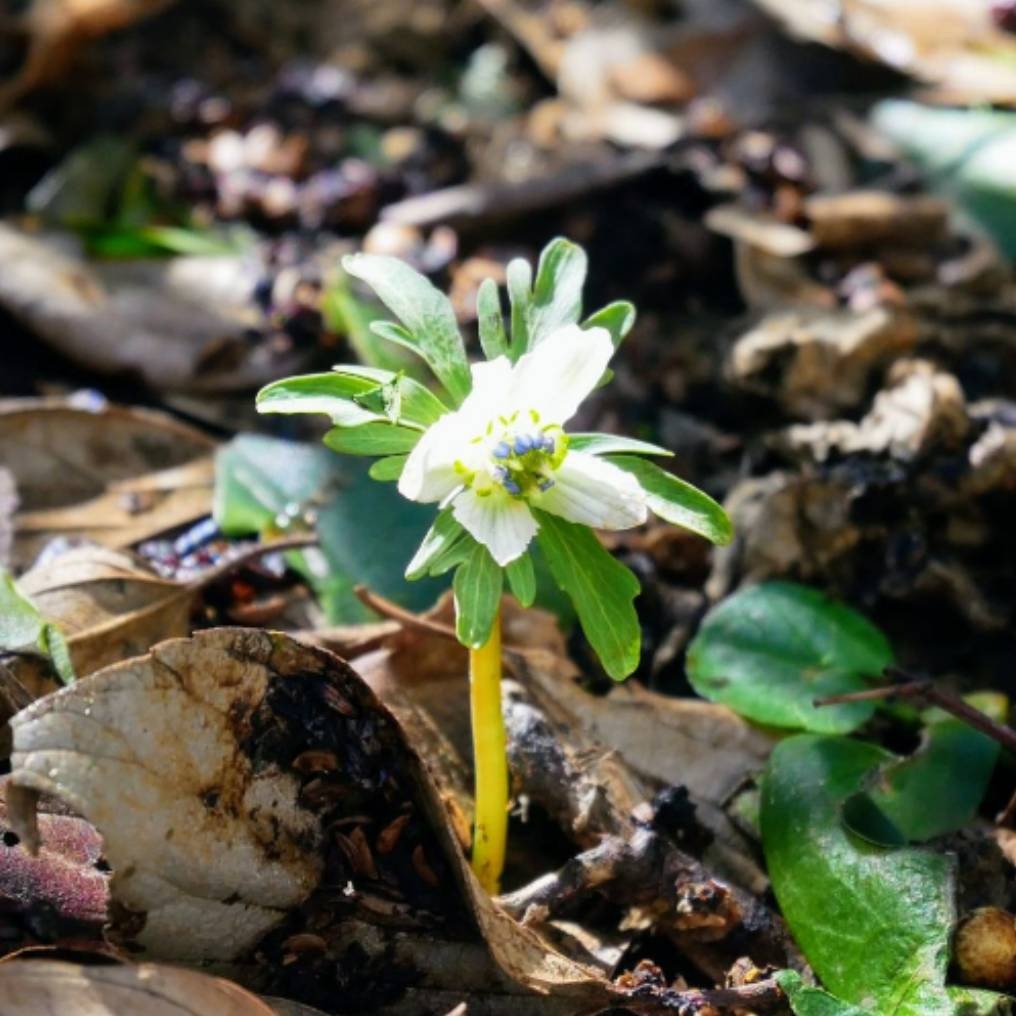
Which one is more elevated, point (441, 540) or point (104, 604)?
point (441, 540)

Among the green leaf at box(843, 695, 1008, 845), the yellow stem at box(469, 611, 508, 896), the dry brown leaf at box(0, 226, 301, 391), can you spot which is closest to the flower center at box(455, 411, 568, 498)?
the yellow stem at box(469, 611, 508, 896)

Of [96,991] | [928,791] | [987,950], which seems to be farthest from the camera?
[928,791]

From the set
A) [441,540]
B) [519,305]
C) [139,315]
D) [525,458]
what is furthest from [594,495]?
[139,315]

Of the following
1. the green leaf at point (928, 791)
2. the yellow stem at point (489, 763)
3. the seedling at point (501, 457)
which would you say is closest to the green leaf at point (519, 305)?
the seedling at point (501, 457)

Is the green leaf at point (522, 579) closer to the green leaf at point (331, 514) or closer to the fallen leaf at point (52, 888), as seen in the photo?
the fallen leaf at point (52, 888)

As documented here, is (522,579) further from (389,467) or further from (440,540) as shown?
(389,467)
